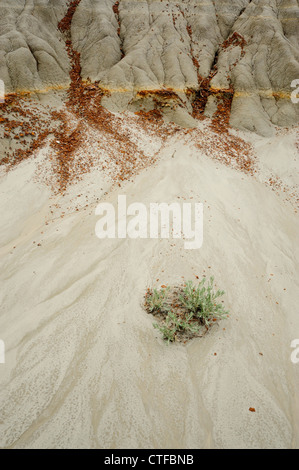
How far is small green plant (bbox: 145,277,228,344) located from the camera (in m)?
4.07

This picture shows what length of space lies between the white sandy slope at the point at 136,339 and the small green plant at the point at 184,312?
187 millimetres

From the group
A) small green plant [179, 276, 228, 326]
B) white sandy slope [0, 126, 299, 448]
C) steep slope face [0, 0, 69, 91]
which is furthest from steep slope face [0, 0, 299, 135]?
small green plant [179, 276, 228, 326]

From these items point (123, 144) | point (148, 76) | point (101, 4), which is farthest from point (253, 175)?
point (101, 4)

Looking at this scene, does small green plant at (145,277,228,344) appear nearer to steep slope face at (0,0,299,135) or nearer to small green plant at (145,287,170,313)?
small green plant at (145,287,170,313)

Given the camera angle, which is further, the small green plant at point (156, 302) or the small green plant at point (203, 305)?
the small green plant at point (156, 302)

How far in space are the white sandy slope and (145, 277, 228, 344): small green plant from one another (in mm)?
187

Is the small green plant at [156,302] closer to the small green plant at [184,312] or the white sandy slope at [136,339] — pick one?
the small green plant at [184,312]

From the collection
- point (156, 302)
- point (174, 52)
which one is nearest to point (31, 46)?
point (174, 52)

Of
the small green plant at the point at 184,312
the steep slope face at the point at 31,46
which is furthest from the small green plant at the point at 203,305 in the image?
the steep slope face at the point at 31,46

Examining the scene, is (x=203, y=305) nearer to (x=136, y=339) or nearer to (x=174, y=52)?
Result: (x=136, y=339)

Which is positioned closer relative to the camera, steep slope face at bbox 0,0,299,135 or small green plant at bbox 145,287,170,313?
small green plant at bbox 145,287,170,313

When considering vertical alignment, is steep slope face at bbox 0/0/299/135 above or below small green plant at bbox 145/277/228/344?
above

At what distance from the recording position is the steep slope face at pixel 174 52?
37.0 feet

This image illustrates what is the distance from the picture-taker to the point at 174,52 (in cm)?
1253
